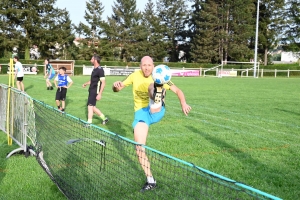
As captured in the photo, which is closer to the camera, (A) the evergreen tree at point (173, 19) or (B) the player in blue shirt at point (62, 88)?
(B) the player in blue shirt at point (62, 88)

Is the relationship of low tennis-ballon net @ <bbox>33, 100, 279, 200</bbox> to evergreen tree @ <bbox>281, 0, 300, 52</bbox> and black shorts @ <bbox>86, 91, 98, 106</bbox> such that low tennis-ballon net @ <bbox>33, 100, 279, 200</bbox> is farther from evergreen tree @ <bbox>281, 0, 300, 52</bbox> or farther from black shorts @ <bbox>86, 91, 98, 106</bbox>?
evergreen tree @ <bbox>281, 0, 300, 52</bbox>

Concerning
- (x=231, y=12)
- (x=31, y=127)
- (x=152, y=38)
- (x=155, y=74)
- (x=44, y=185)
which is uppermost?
(x=231, y=12)

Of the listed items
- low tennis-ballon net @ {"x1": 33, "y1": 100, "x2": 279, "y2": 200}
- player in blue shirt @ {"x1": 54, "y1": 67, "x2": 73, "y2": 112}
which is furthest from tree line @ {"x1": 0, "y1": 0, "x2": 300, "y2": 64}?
low tennis-ballon net @ {"x1": 33, "y1": 100, "x2": 279, "y2": 200}

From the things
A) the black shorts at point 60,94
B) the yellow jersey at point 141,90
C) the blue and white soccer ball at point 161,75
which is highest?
the blue and white soccer ball at point 161,75

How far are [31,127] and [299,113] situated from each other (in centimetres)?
994

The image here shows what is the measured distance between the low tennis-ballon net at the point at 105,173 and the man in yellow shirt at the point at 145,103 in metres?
0.18

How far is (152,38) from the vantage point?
72.4 metres

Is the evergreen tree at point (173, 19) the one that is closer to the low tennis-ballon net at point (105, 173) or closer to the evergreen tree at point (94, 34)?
the evergreen tree at point (94, 34)

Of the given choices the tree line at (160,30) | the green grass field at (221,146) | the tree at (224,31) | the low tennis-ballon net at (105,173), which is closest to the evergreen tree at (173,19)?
the tree line at (160,30)

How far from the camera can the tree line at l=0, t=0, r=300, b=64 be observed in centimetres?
6159

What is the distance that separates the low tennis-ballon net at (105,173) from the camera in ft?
15.1

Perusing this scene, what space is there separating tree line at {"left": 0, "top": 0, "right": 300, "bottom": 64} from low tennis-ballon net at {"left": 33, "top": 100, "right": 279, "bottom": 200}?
5774cm

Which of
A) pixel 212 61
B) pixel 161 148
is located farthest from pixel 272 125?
pixel 212 61

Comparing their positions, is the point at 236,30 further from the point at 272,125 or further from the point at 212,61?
the point at 272,125
